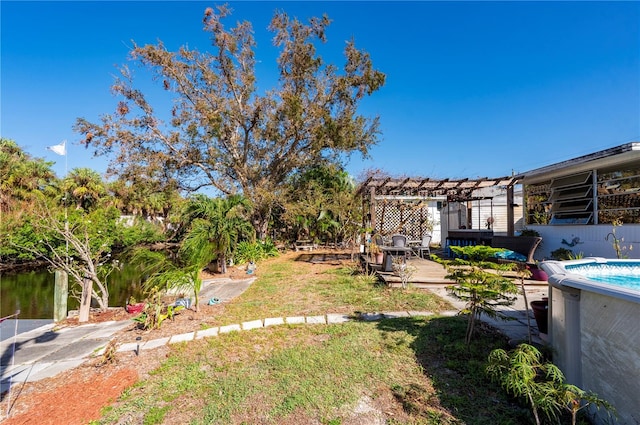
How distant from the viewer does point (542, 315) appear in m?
3.38

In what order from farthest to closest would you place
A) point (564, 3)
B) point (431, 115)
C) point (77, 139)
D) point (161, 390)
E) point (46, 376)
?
point (431, 115) → point (77, 139) → point (564, 3) → point (46, 376) → point (161, 390)

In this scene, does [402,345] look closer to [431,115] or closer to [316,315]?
[316,315]

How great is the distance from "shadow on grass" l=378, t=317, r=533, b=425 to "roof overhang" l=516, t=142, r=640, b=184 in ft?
18.1

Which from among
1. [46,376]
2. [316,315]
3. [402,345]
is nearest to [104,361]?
[46,376]

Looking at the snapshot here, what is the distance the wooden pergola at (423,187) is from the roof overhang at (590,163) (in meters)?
0.69

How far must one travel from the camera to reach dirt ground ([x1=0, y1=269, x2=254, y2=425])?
7.71ft

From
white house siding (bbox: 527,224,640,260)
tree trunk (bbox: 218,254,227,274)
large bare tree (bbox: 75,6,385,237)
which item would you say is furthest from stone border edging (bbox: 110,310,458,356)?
large bare tree (bbox: 75,6,385,237)

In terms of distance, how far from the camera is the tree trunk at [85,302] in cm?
504

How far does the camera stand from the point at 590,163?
7199 millimetres

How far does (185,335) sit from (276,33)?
14.2 metres

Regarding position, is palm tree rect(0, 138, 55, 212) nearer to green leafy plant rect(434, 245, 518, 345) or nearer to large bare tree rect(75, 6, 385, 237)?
large bare tree rect(75, 6, 385, 237)

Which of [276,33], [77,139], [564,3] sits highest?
[276,33]

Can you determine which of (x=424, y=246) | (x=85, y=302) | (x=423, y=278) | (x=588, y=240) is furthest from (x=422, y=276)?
(x=85, y=302)

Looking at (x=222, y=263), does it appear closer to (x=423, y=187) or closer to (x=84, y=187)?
(x=423, y=187)
